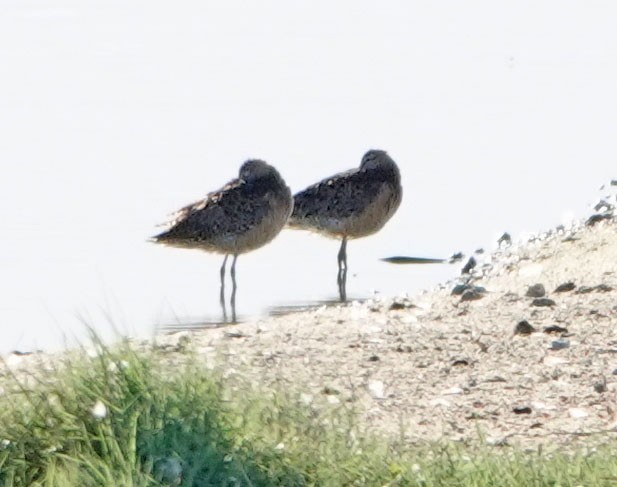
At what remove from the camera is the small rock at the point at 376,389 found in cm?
839

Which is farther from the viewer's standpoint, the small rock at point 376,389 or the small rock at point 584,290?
the small rock at point 584,290

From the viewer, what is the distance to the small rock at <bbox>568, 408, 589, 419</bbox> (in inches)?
313

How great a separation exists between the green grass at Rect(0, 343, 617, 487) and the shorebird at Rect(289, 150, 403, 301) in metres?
8.13

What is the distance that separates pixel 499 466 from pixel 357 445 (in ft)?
2.05

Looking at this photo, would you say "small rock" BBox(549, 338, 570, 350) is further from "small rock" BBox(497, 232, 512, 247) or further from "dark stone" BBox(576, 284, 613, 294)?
"small rock" BBox(497, 232, 512, 247)

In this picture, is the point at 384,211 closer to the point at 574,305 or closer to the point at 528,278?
the point at 528,278

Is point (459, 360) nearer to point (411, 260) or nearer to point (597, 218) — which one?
point (597, 218)

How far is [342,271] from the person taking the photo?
15.1 metres

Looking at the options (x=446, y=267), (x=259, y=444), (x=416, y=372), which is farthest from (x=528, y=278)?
(x=259, y=444)

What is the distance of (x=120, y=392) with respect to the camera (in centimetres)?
698

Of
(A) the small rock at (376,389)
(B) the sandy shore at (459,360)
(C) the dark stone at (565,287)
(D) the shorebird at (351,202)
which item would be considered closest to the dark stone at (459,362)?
(B) the sandy shore at (459,360)

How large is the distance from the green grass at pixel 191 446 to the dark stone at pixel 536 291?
405 cm

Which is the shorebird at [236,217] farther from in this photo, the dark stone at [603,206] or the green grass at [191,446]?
the green grass at [191,446]

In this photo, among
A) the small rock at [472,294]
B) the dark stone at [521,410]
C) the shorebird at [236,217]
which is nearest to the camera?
the dark stone at [521,410]
